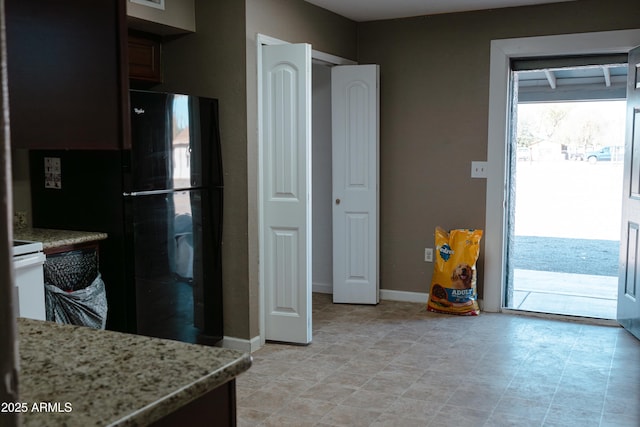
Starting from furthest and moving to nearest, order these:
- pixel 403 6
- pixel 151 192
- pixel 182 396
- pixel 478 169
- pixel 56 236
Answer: pixel 478 169, pixel 403 6, pixel 151 192, pixel 56 236, pixel 182 396

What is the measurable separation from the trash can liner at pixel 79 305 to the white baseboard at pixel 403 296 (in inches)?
103

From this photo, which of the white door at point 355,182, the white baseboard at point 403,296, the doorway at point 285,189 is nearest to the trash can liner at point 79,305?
the doorway at point 285,189

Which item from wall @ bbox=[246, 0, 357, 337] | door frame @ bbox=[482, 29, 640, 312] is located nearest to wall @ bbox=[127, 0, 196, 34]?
wall @ bbox=[246, 0, 357, 337]

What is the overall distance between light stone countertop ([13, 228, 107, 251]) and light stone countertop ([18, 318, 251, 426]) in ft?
5.79

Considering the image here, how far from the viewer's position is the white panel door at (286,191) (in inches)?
155

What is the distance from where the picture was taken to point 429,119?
506cm

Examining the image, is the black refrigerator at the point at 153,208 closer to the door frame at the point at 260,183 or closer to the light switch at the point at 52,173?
the light switch at the point at 52,173

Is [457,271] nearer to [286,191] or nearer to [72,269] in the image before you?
[286,191]

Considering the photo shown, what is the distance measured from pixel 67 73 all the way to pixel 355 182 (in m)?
4.25

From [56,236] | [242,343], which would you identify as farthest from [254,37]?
[242,343]

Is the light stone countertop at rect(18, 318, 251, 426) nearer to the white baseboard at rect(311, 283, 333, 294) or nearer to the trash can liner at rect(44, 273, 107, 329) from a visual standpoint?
the trash can liner at rect(44, 273, 107, 329)

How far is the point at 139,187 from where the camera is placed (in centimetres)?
334

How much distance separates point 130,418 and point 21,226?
2997 mm

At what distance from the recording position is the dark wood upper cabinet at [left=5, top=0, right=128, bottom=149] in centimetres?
91
